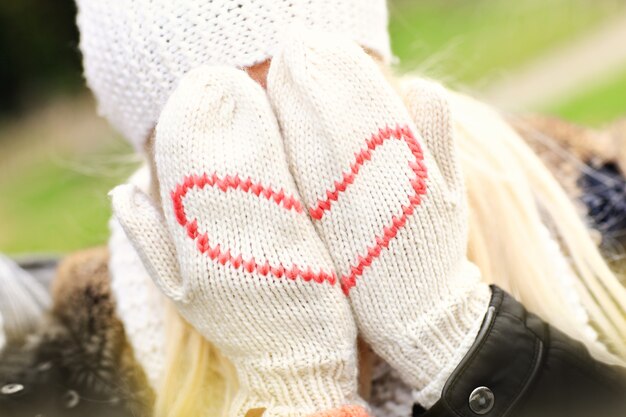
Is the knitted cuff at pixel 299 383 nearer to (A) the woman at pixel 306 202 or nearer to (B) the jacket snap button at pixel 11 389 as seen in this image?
(A) the woman at pixel 306 202

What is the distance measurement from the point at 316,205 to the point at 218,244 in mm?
101

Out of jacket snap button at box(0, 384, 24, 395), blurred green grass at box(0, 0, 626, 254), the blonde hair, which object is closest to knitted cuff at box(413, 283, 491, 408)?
the blonde hair

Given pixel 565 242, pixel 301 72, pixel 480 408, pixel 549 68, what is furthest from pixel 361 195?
pixel 549 68

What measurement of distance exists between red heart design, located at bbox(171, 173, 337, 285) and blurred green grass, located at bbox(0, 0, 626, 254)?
152 cm

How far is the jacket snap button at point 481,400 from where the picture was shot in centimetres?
70

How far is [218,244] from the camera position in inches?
27.2

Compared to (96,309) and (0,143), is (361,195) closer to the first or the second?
(96,309)

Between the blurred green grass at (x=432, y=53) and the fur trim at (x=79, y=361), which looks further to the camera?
the blurred green grass at (x=432, y=53)

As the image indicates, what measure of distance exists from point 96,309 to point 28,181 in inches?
75.2

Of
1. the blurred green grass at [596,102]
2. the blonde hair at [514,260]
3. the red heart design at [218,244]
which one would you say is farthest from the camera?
the blurred green grass at [596,102]

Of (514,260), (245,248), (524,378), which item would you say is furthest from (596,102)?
(245,248)

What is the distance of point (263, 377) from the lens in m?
0.74

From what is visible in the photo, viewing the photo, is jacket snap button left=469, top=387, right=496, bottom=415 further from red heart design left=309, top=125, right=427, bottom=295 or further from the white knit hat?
the white knit hat

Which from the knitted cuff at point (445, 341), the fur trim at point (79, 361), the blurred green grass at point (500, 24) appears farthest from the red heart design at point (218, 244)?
the blurred green grass at point (500, 24)
